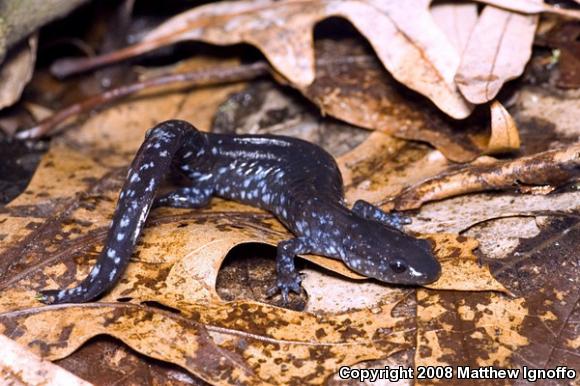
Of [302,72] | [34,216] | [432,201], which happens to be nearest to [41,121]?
[34,216]

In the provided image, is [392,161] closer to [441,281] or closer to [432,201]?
[432,201]

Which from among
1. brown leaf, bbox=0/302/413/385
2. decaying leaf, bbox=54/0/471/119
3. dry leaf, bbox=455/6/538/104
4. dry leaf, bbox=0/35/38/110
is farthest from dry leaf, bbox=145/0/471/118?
brown leaf, bbox=0/302/413/385

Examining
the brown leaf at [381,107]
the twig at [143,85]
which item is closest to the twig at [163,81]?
the twig at [143,85]

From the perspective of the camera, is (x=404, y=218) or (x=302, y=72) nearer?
(x=404, y=218)

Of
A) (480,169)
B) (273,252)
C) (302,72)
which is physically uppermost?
(302,72)

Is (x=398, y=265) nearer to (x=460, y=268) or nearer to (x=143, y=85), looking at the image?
(x=460, y=268)

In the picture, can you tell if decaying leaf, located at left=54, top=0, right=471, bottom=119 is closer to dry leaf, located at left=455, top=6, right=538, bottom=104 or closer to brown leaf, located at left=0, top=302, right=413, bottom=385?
dry leaf, located at left=455, top=6, right=538, bottom=104
